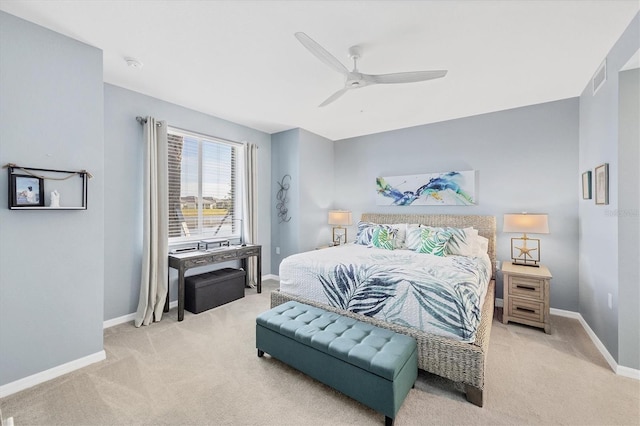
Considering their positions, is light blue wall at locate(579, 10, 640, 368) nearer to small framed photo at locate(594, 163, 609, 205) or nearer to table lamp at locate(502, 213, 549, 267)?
small framed photo at locate(594, 163, 609, 205)

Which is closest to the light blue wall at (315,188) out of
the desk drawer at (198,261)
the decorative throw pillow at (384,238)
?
the decorative throw pillow at (384,238)

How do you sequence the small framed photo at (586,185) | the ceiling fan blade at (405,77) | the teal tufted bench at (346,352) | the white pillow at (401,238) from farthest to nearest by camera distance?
the white pillow at (401,238), the small framed photo at (586,185), the ceiling fan blade at (405,77), the teal tufted bench at (346,352)

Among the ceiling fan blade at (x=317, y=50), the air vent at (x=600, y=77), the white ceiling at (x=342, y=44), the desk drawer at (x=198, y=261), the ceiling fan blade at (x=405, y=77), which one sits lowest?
the desk drawer at (x=198, y=261)

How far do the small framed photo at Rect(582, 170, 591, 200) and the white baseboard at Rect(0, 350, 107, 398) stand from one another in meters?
5.22

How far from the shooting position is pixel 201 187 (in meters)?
4.10

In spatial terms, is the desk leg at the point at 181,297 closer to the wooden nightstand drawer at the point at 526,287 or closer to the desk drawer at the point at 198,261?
the desk drawer at the point at 198,261

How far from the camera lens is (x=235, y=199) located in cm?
462

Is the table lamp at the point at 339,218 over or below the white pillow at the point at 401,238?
over

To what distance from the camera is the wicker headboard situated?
12.3 ft

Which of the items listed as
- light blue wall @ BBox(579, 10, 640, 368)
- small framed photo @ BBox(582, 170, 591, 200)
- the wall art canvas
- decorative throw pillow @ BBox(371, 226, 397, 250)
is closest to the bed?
light blue wall @ BBox(579, 10, 640, 368)

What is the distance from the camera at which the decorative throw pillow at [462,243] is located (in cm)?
340

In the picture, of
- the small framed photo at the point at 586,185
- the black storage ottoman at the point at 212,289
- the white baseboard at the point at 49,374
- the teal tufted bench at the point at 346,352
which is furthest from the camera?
the black storage ottoman at the point at 212,289

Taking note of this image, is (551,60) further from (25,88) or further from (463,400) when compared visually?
(25,88)

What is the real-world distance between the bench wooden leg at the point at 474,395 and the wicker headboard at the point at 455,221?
2.31 m
